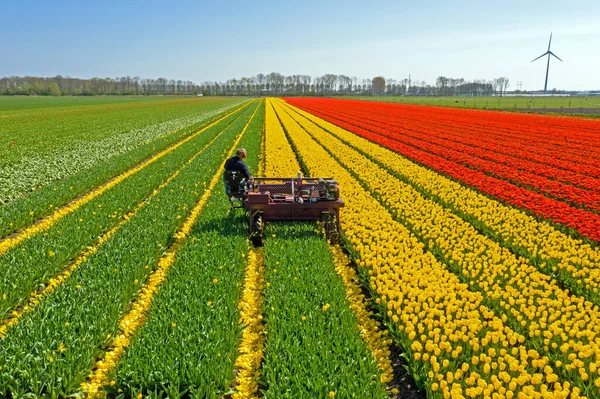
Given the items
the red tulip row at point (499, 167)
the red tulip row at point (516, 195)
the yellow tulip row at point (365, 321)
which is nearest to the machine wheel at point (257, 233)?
the yellow tulip row at point (365, 321)

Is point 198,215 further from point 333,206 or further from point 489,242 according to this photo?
point 489,242

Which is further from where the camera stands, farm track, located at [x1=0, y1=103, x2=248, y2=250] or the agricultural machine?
farm track, located at [x1=0, y1=103, x2=248, y2=250]

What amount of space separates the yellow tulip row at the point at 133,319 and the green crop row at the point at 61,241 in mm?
1818

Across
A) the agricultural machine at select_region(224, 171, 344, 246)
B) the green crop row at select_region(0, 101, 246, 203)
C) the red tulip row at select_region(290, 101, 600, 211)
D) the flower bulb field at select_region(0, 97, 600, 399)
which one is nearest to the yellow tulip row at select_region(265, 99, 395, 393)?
the flower bulb field at select_region(0, 97, 600, 399)

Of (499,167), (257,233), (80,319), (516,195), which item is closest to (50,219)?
(257,233)

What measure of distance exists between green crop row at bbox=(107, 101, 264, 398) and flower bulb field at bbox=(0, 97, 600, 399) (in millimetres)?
29

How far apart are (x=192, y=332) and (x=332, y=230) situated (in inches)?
201

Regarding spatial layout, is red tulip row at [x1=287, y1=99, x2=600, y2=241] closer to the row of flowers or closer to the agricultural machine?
the row of flowers

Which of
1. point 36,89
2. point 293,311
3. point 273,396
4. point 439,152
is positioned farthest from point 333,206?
point 36,89

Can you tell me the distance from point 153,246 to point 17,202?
7085 millimetres

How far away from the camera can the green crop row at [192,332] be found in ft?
15.6

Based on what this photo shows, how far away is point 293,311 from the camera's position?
246 inches

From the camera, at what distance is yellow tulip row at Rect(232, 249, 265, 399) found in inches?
201

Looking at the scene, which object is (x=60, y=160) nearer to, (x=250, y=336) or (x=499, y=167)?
(x=250, y=336)
